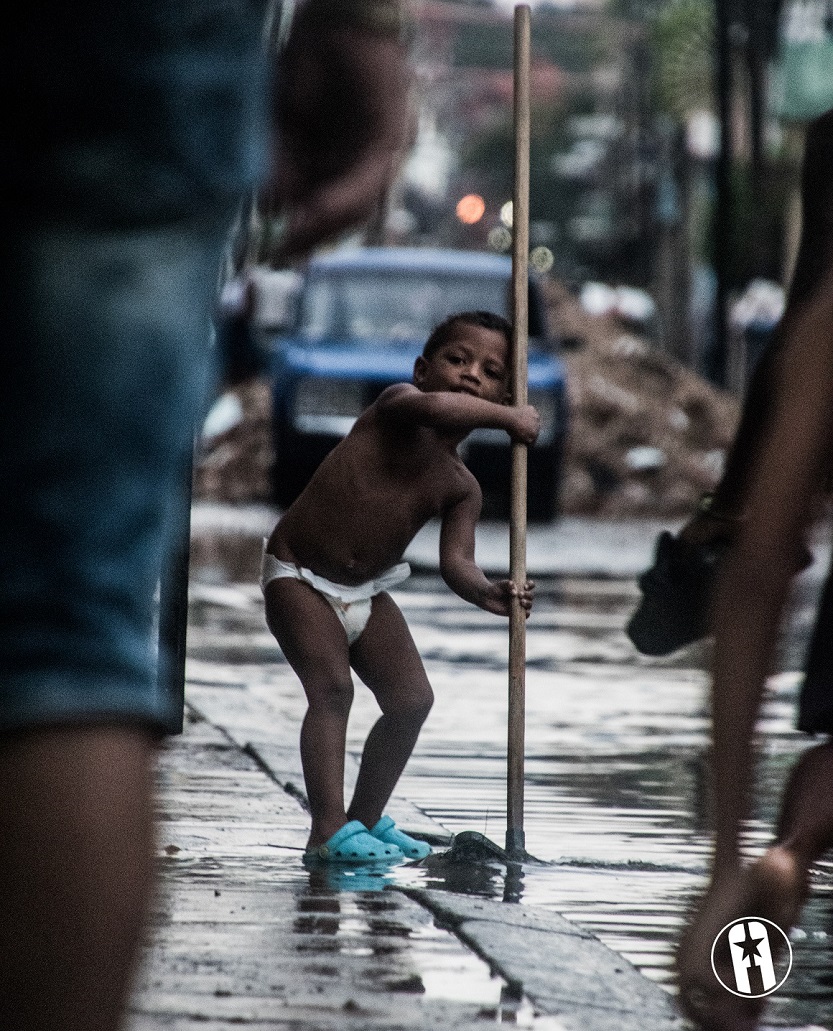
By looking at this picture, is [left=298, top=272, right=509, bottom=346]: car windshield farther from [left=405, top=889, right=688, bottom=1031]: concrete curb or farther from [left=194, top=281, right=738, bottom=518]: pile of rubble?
[left=405, top=889, right=688, bottom=1031]: concrete curb

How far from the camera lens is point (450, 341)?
17.8ft

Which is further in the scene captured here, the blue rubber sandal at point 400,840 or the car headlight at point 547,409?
the car headlight at point 547,409

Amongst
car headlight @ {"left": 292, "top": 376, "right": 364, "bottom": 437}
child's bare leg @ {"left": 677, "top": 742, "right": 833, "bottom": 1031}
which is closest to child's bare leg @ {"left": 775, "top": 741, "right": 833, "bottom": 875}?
child's bare leg @ {"left": 677, "top": 742, "right": 833, "bottom": 1031}

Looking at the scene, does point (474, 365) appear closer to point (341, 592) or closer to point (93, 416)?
point (341, 592)

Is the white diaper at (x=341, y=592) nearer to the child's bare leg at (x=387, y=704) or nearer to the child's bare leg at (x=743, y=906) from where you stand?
the child's bare leg at (x=387, y=704)

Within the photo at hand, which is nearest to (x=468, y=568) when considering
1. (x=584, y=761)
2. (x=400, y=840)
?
(x=400, y=840)

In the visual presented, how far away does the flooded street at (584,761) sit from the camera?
4.67m

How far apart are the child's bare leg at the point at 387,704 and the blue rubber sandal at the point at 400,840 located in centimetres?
7

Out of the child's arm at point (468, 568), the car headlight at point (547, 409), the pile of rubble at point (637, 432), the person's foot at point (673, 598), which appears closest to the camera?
the person's foot at point (673, 598)

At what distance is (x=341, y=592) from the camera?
5359mm

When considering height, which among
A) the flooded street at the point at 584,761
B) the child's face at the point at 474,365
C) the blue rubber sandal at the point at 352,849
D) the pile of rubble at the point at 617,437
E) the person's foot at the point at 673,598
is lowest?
the pile of rubble at the point at 617,437

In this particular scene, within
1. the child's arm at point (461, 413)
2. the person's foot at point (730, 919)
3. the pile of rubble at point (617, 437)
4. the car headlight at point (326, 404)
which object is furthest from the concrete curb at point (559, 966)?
the pile of rubble at point (617, 437)

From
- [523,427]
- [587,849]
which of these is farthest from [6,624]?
[587,849]

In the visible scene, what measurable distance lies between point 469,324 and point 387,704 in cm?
83
